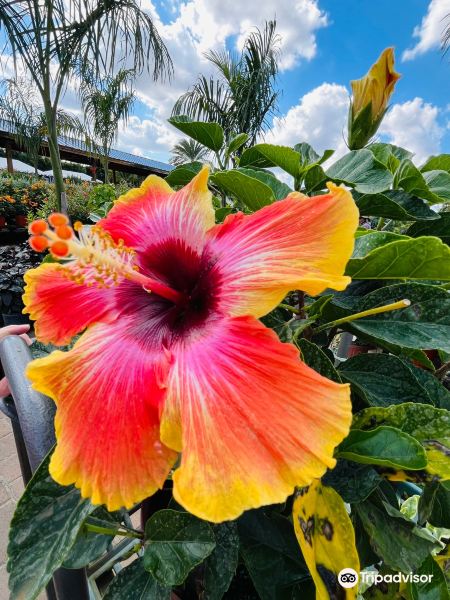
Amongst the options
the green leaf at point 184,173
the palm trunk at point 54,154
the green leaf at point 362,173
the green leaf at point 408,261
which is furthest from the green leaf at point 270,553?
the palm trunk at point 54,154

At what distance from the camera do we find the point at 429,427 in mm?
372

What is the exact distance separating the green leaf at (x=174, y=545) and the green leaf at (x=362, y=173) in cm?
43

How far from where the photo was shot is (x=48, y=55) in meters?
4.23

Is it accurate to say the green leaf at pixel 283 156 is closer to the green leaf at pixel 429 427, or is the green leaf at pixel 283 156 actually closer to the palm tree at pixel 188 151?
the green leaf at pixel 429 427

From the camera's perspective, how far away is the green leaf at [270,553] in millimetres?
473

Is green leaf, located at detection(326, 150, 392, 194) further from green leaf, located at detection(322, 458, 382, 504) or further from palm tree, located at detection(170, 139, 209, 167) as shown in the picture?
palm tree, located at detection(170, 139, 209, 167)

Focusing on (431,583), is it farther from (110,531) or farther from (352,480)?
(110,531)

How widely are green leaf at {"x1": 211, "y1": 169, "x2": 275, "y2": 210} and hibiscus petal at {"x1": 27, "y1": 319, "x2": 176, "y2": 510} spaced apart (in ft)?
0.79

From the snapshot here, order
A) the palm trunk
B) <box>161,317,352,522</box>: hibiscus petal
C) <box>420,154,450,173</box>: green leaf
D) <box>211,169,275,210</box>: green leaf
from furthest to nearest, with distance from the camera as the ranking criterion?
the palm trunk → <box>420,154,450,173</box>: green leaf → <box>211,169,275,210</box>: green leaf → <box>161,317,352,522</box>: hibiscus petal

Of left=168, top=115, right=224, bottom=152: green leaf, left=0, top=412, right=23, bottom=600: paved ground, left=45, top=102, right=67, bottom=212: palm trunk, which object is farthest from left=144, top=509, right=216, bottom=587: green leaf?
left=45, top=102, right=67, bottom=212: palm trunk

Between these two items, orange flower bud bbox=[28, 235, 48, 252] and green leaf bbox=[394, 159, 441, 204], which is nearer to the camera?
orange flower bud bbox=[28, 235, 48, 252]

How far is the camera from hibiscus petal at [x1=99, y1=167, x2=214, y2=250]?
0.47m

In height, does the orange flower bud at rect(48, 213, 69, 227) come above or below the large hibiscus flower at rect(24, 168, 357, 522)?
above

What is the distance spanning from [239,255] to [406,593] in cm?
48
